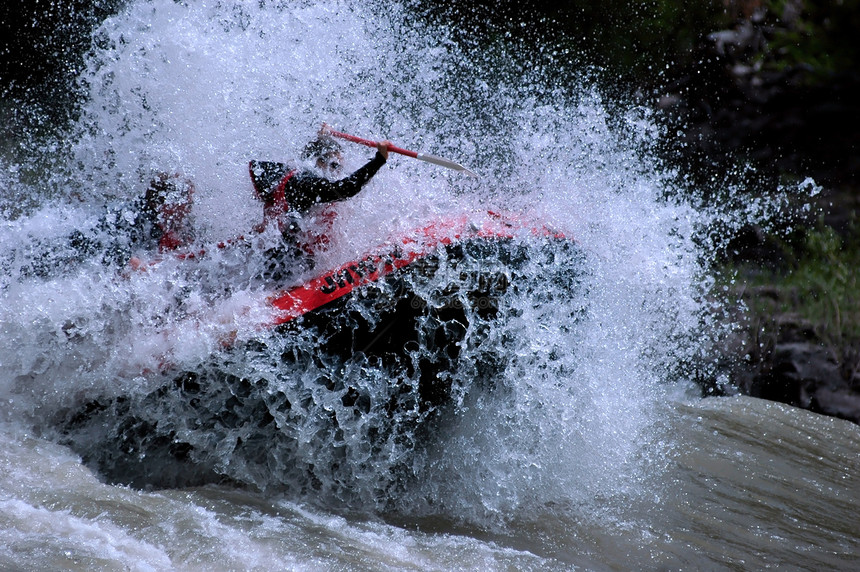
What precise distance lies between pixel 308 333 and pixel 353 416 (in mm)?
391

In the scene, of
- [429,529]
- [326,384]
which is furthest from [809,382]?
[326,384]

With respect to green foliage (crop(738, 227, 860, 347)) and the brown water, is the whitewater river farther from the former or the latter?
green foliage (crop(738, 227, 860, 347))

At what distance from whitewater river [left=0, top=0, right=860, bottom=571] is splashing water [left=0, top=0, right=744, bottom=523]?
1 centimetres

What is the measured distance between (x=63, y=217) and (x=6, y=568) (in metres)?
2.45

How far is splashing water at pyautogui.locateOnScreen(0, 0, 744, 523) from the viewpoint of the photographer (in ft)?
9.54

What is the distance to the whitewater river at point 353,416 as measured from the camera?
2.51 meters

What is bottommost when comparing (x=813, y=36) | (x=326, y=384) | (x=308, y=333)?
(x=326, y=384)

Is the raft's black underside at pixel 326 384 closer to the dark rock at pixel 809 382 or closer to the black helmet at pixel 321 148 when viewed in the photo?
the black helmet at pixel 321 148

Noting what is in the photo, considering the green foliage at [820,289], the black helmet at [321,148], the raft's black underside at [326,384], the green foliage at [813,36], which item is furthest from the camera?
the green foliage at [813,36]

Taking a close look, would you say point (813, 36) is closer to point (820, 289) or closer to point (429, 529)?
point (820, 289)

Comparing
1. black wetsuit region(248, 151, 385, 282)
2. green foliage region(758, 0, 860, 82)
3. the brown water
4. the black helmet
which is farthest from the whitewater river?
green foliage region(758, 0, 860, 82)

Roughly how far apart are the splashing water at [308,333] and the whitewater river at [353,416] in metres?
0.01

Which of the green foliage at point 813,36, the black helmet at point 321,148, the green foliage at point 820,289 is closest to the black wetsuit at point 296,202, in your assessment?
the black helmet at point 321,148

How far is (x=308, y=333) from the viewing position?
9.50ft
